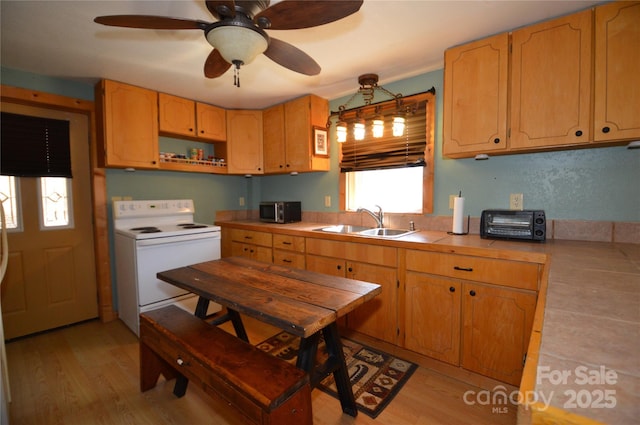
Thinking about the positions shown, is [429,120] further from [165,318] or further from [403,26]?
[165,318]

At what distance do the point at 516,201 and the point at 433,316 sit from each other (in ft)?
3.55

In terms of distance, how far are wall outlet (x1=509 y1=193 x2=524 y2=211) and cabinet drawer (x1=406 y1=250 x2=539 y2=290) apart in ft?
2.27

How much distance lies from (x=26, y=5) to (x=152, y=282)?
203 centimetres

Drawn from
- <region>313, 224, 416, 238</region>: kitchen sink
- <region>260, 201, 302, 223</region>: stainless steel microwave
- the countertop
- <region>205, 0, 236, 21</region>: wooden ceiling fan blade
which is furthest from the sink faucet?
<region>205, 0, 236, 21</region>: wooden ceiling fan blade

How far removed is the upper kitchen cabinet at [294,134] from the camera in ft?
10.0

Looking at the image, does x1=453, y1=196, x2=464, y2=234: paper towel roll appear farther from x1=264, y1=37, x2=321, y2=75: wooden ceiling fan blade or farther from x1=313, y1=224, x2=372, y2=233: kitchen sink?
x1=264, y1=37, x2=321, y2=75: wooden ceiling fan blade

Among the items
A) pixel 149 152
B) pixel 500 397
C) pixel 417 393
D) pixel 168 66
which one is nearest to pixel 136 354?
pixel 149 152

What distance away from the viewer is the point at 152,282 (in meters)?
2.54

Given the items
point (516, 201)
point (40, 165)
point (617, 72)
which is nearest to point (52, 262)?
point (40, 165)

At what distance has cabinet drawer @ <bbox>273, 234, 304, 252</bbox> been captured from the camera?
8.82 ft

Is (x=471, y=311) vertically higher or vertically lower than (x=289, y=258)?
lower

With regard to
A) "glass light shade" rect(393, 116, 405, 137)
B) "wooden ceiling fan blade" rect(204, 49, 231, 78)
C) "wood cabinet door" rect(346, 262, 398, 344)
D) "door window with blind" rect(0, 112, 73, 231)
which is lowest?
"wood cabinet door" rect(346, 262, 398, 344)

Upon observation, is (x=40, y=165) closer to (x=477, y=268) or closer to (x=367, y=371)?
(x=367, y=371)

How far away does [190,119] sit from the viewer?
10.3ft
